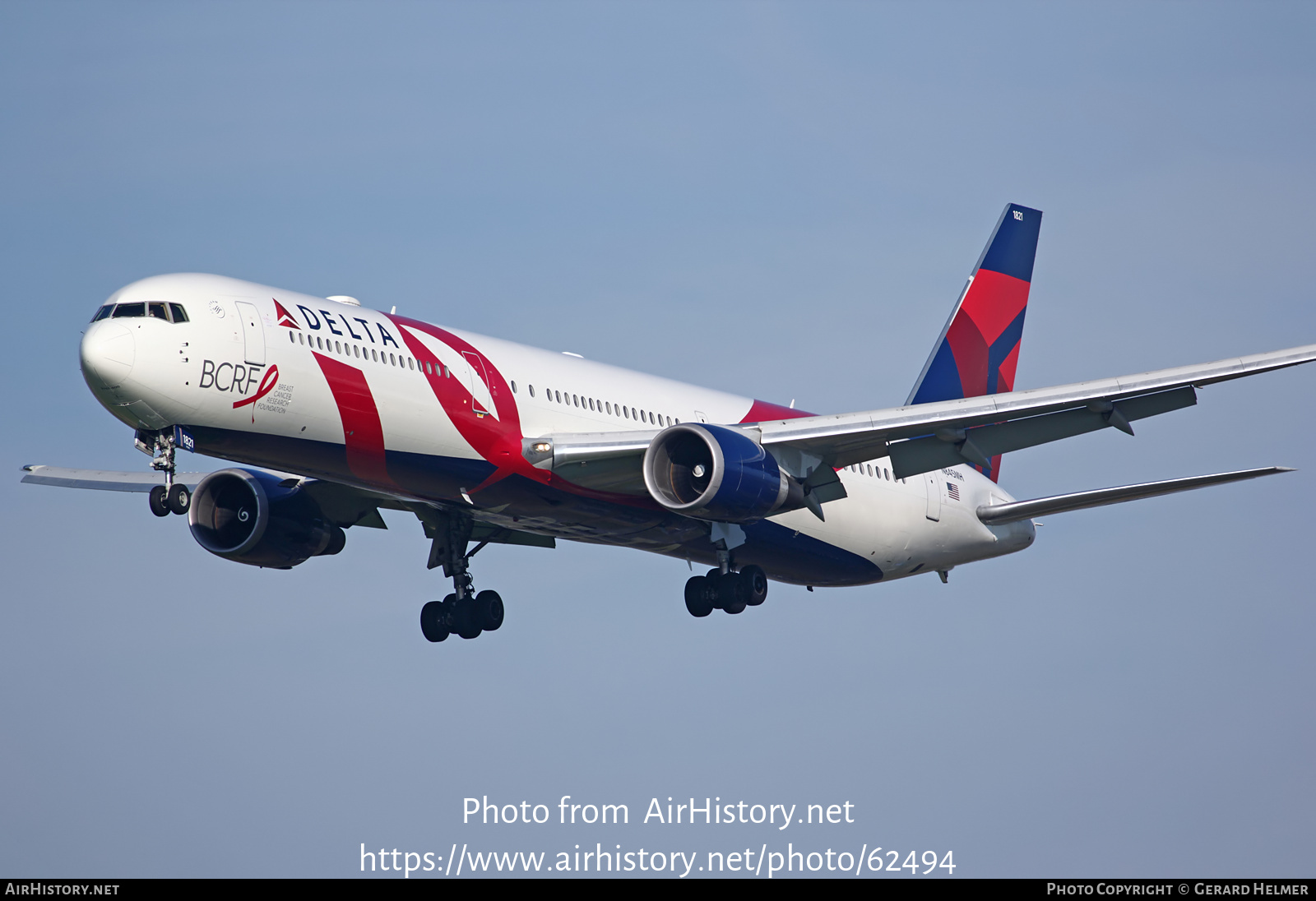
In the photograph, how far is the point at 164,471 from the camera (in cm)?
2745

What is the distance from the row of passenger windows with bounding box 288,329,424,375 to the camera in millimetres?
28625

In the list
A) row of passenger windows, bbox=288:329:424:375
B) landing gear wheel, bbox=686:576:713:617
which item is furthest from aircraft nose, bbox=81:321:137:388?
landing gear wheel, bbox=686:576:713:617

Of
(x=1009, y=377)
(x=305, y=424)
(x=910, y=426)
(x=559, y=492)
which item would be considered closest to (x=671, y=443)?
(x=559, y=492)

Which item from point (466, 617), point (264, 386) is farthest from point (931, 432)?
point (264, 386)

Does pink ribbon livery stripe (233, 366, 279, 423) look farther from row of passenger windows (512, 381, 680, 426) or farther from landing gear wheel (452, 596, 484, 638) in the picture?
landing gear wheel (452, 596, 484, 638)

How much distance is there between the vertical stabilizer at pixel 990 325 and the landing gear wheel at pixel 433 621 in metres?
13.8

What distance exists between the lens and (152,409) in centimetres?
2709

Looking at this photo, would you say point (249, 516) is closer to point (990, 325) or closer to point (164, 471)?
point (164, 471)

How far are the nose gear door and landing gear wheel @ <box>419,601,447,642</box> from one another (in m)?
10.4

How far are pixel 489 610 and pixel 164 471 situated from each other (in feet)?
35.7

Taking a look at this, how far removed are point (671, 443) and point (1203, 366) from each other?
32.5 ft
